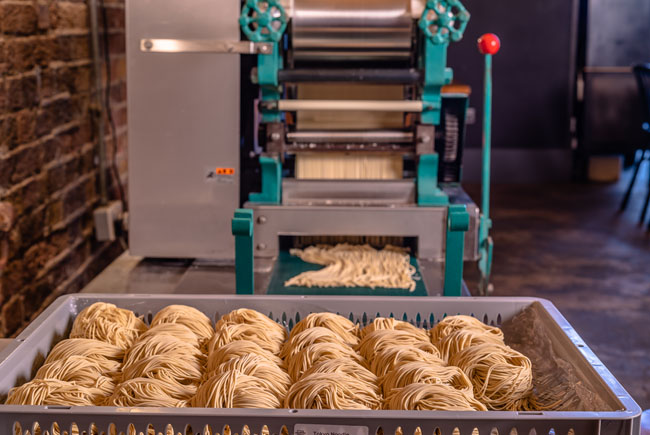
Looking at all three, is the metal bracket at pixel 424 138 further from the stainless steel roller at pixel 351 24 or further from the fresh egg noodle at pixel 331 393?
the fresh egg noodle at pixel 331 393

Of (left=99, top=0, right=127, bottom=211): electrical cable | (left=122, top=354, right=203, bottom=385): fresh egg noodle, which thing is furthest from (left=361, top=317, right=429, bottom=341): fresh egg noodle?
(left=99, top=0, right=127, bottom=211): electrical cable

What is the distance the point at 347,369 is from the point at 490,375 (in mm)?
242

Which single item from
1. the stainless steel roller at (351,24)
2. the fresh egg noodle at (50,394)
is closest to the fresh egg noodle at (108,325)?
the fresh egg noodle at (50,394)

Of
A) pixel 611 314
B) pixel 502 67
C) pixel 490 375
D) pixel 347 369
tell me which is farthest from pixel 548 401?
pixel 502 67

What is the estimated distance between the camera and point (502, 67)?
6.53 metres

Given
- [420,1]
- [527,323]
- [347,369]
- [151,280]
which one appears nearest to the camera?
[347,369]

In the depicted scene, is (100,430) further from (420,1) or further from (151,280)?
(151,280)

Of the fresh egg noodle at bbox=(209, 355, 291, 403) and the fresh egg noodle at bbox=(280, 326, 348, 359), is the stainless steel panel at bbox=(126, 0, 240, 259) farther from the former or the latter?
the fresh egg noodle at bbox=(209, 355, 291, 403)

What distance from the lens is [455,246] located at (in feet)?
6.47

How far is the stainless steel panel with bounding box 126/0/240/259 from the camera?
2836mm

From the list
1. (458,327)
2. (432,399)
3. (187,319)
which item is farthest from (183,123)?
(432,399)

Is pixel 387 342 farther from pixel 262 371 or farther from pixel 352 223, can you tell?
pixel 352 223

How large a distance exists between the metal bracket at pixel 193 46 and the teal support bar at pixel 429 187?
2.61ft

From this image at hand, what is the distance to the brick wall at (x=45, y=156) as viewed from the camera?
2.67m
